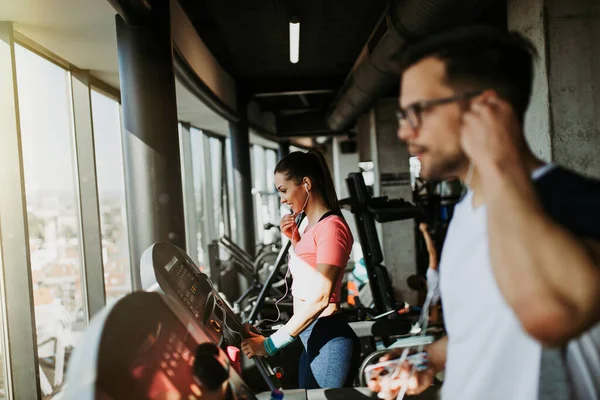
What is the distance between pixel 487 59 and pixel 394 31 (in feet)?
11.5

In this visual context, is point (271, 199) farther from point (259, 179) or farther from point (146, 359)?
point (146, 359)

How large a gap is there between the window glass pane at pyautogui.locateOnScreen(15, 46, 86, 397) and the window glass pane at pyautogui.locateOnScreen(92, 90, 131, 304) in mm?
422

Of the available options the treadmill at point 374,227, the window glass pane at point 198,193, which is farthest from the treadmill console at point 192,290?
the window glass pane at point 198,193

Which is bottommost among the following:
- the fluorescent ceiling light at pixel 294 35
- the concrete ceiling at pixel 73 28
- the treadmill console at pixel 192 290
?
the treadmill console at pixel 192 290

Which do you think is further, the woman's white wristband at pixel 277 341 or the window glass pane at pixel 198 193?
the window glass pane at pixel 198 193

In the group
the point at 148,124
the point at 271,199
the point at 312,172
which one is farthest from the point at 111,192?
the point at 271,199

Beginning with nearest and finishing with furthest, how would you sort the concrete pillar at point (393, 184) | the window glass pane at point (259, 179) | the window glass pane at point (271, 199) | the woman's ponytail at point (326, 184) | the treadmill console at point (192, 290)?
the treadmill console at point (192, 290) < the woman's ponytail at point (326, 184) < the concrete pillar at point (393, 184) < the window glass pane at point (259, 179) < the window glass pane at point (271, 199)

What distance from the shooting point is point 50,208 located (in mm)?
Answer: 4195

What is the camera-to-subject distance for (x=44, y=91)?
4223 mm

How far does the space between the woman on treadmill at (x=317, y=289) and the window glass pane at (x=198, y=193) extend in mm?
6889

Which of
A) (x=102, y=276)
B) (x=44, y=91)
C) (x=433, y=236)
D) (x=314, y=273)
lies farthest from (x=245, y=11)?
(x=314, y=273)

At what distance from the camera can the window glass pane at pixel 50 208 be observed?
380 cm

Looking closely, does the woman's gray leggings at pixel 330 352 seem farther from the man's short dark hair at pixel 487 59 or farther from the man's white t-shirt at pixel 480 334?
the man's short dark hair at pixel 487 59

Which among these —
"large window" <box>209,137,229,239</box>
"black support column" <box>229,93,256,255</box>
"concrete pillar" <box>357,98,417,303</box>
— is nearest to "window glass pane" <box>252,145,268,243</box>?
"large window" <box>209,137,229,239</box>
